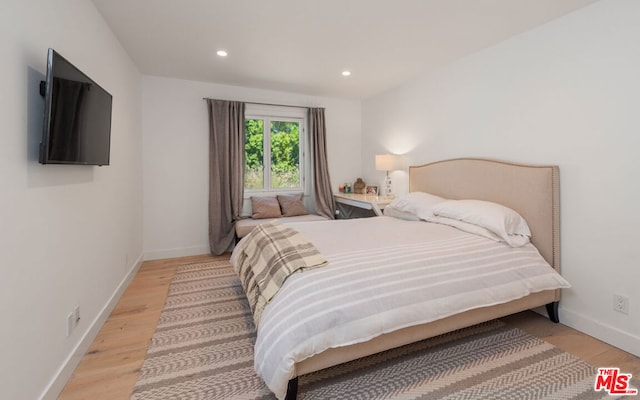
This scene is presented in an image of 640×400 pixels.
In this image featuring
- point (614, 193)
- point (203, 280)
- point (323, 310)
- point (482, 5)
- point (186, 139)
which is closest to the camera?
point (323, 310)

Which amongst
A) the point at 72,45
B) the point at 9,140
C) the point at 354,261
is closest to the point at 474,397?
the point at 354,261

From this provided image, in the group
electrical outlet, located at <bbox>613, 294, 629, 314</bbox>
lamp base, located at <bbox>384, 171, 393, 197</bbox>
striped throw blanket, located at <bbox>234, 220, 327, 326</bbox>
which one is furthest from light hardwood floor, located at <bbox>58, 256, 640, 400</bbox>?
lamp base, located at <bbox>384, 171, 393, 197</bbox>

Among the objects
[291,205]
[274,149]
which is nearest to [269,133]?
[274,149]

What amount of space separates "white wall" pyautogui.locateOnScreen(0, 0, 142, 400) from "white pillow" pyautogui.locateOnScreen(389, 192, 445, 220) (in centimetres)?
283

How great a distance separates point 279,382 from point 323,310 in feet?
1.22

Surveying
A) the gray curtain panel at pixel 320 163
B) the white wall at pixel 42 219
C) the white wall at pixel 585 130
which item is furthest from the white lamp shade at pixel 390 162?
the white wall at pixel 42 219

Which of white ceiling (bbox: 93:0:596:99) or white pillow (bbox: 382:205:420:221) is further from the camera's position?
white pillow (bbox: 382:205:420:221)

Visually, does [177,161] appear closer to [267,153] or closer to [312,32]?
[267,153]

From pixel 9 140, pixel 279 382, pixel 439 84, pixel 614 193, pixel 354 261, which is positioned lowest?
pixel 279 382

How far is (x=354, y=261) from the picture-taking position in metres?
1.81

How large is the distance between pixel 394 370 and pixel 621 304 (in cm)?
165

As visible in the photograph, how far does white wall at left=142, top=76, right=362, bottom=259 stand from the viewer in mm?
3957

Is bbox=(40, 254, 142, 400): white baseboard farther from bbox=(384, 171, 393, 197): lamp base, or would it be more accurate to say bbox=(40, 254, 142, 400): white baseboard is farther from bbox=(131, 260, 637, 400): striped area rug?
bbox=(384, 171, 393, 197): lamp base

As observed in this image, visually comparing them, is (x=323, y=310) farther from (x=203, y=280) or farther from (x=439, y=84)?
(x=439, y=84)
